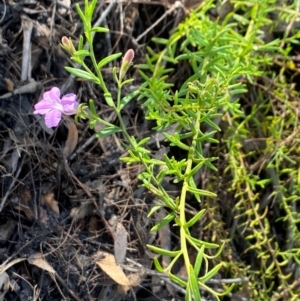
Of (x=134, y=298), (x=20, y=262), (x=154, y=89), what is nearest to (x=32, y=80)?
(x=154, y=89)

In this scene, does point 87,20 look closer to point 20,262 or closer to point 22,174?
point 22,174

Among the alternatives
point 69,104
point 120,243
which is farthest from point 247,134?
point 69,104

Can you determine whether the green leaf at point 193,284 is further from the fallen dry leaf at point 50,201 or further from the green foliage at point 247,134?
the fallen dry leaf at point 50,201

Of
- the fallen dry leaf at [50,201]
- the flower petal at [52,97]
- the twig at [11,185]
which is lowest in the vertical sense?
the fallen dry leaf at [50,201]

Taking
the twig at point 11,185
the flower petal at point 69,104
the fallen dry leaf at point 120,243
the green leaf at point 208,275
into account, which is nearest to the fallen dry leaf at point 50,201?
the twig at point 11,185

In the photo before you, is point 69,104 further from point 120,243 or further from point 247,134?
point 247,134

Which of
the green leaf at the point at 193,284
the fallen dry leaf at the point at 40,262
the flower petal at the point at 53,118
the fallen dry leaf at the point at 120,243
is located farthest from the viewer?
the fallen dry leaf at the point at 120,243
